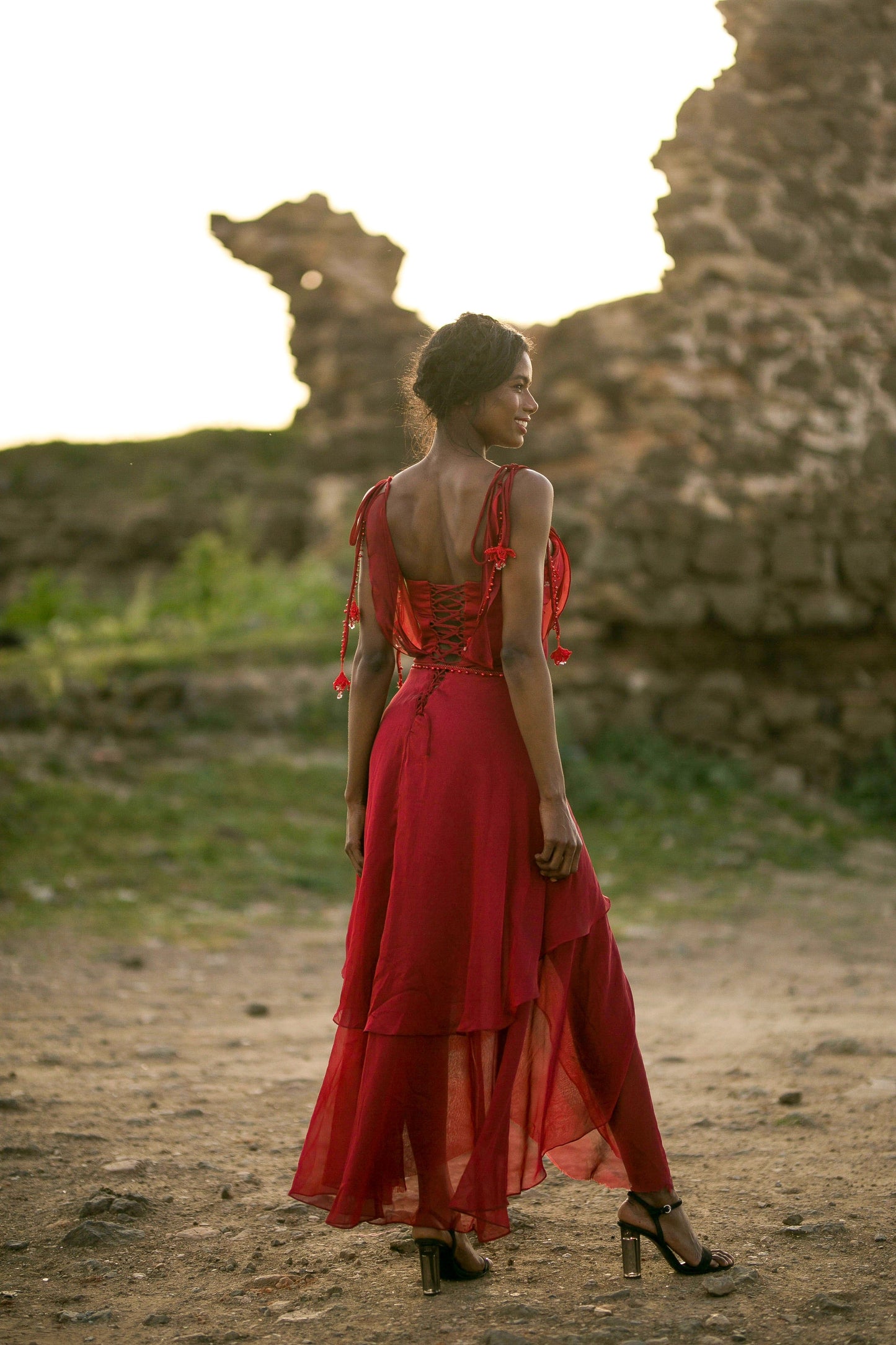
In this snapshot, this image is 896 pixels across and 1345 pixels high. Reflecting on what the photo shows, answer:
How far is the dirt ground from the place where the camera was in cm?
208

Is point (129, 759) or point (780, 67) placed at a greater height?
point (780, 67)

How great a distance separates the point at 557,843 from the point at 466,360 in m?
0.97

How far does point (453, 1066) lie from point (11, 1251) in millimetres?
1017

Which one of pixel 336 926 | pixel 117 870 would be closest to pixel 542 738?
pixel 336 926

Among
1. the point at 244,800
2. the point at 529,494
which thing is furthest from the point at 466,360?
the point at 244,800

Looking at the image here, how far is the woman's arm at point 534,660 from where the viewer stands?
224 cm

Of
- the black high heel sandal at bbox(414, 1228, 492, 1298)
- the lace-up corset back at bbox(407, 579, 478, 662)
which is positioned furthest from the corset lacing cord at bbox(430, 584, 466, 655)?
the black high heel sandal at bbox(414, 1228, 492, 1298)

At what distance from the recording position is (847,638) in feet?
24.5

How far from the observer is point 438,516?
238 cm

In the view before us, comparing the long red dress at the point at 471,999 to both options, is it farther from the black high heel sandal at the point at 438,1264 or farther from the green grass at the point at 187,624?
the green grass at the point at 187,624

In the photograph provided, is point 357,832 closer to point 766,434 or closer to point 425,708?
point 425,708

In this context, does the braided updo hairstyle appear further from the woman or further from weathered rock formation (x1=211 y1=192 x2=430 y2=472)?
weathered rock formation (x1=211 y1=192 x2=430 y2=472)

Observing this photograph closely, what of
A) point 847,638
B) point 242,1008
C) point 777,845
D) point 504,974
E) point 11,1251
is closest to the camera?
point 504,974

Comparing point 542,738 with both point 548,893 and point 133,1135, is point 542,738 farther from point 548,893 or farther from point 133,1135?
point 133,1135
